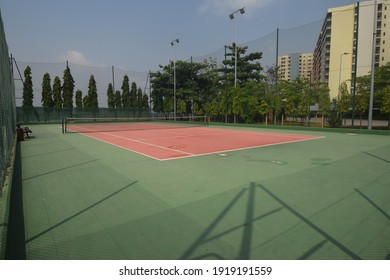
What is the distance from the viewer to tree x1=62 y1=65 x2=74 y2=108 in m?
39.1

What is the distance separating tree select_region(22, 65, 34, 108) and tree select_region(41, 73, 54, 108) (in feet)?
5.04

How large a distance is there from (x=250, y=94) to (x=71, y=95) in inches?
1054

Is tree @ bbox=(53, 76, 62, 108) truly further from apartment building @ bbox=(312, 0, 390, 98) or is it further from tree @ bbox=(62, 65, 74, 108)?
apartment building @ bbox=(312, 0, 390, 98)

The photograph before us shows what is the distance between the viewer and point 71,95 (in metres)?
39.8

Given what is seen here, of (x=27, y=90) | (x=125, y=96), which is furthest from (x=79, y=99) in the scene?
(x=125, y=96)

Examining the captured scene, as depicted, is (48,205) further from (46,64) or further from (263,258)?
(46,64)

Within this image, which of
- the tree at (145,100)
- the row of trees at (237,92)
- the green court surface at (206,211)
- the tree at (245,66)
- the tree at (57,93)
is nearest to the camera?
the green court surface at (206,211)

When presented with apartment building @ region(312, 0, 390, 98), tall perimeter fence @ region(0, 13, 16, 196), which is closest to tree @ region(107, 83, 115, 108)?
tall perimeter fence @ region(0, 13, 16, 196)

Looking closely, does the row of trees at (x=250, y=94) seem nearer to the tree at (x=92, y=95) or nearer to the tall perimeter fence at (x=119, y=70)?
the tall perimeter fence at (x=119, y=70)

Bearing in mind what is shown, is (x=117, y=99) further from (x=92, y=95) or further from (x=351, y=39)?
(x=351, y=39)

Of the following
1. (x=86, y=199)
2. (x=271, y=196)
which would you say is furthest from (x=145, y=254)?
(x=271, y=196)

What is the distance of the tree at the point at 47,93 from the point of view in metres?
37.9

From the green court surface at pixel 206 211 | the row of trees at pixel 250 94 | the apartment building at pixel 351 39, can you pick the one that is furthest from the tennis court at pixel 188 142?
the apartment building at pixel 351 39

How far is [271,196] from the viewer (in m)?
4.60
